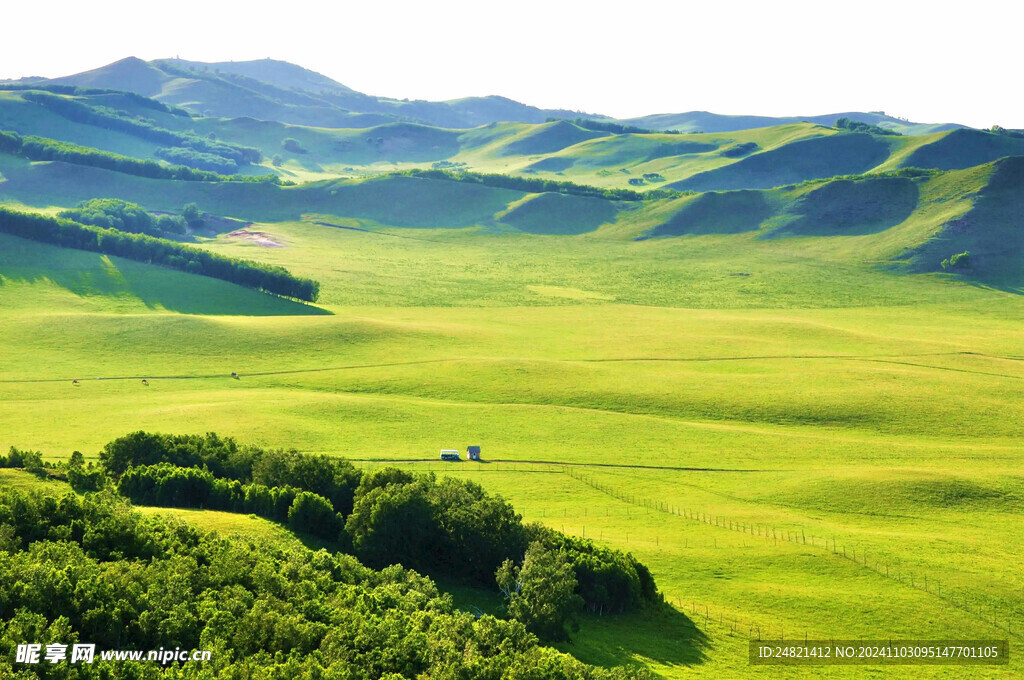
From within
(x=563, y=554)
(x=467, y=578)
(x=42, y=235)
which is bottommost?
(x=467, y=578)

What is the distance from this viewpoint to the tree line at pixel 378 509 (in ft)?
195

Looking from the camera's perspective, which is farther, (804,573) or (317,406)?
(317,406)

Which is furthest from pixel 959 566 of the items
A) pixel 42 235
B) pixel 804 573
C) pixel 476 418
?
pixel 42 235

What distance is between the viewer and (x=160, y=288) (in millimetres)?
168125

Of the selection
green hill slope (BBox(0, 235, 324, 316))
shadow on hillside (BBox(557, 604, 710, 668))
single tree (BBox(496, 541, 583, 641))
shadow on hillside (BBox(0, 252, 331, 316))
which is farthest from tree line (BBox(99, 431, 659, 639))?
green hill slope (BBox(0, 235, 324, 316))

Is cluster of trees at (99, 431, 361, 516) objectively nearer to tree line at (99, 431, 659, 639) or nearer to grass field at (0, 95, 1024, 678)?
tree line at (99, 431, 659, 639)

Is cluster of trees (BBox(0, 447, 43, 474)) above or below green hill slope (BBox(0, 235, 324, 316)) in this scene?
below

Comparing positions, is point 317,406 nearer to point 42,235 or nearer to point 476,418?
point 476,418

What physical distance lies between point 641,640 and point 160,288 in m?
138

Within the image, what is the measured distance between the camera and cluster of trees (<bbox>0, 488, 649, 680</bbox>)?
4153 cm

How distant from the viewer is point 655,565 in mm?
65438

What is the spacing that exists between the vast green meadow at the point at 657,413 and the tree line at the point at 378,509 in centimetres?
282

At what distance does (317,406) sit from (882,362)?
80790 mm

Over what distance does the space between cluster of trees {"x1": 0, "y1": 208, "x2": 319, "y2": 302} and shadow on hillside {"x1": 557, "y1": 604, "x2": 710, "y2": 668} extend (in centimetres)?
12499
